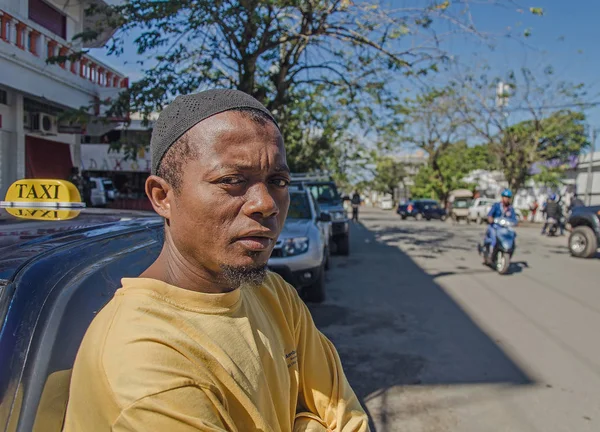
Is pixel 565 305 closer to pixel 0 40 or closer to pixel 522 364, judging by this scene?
pixel 522 364

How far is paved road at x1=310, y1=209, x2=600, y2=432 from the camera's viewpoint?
146 inches

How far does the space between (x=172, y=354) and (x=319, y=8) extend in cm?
996

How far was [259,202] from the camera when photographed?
1.18 meters

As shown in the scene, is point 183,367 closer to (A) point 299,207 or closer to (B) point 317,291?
(B) point 317,291

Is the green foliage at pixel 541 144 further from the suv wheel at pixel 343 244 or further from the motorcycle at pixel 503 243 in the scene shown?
the motorcycle at pixel 503 243

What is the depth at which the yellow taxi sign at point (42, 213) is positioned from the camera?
2.33 meters

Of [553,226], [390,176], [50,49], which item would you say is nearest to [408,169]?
[390,176]

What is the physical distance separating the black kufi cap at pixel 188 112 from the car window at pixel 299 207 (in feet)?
21.5

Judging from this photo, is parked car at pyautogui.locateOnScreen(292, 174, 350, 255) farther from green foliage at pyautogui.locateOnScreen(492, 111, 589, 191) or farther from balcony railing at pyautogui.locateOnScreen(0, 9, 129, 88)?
green foliage at pyautogui.locateOnScreen(492, 111, 589, 191)

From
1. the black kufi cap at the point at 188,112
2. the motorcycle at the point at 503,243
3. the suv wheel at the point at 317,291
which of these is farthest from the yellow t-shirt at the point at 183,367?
the motorcycle at the point at 503,243

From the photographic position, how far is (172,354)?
983mm

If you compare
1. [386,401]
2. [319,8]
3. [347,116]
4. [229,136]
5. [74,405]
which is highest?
[319,8]

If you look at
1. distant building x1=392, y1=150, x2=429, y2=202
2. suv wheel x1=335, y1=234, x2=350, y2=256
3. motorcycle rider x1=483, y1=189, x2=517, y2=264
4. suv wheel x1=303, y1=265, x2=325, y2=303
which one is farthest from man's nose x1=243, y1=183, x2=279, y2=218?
distant building x1=392, y1=150, x2=429, y2=202

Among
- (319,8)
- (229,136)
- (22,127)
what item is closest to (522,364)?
(229,136)
